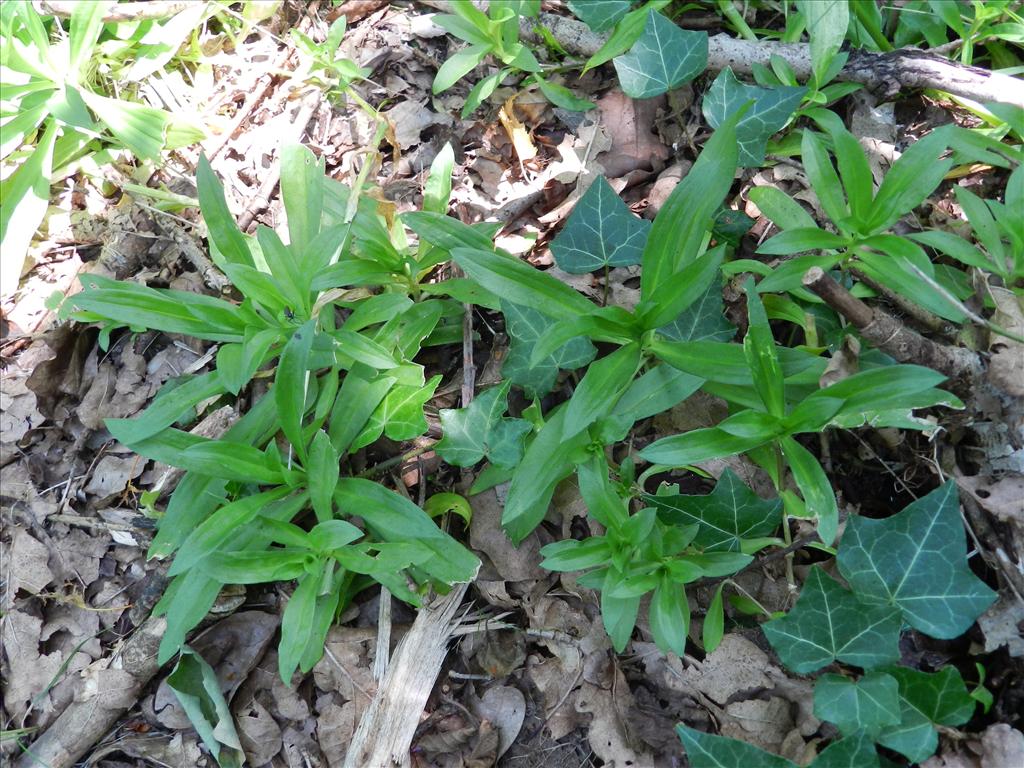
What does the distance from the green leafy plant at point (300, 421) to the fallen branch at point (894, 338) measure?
1080mm

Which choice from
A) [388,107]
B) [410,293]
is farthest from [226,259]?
[388,107]

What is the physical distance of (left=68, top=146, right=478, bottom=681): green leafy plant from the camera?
1.93m

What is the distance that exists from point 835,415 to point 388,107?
6.56ft

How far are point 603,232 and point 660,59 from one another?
0.65 meters

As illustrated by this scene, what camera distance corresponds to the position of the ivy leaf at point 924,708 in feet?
5.32

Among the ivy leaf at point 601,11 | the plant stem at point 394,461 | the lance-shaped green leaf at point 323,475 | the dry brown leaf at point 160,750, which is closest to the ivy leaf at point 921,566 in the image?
the plant stem at point 394,461

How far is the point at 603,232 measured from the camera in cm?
216

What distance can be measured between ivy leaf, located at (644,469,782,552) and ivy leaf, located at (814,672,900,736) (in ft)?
1.22

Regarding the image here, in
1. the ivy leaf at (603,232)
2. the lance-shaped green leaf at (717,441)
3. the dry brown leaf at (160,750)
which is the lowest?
the dry brown leaf at (160,750)

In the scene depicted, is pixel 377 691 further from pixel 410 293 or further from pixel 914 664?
pixel 914 664

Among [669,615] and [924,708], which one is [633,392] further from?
[924,708]

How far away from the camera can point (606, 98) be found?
8.50 ft

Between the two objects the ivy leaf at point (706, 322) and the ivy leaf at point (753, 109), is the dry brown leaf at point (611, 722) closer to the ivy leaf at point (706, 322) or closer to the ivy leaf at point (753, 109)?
the ivy leaf at point (706, 322)

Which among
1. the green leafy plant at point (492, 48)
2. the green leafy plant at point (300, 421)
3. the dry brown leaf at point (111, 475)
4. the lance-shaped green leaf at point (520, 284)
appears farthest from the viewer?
the dry brown leaf at point (111, 475)
